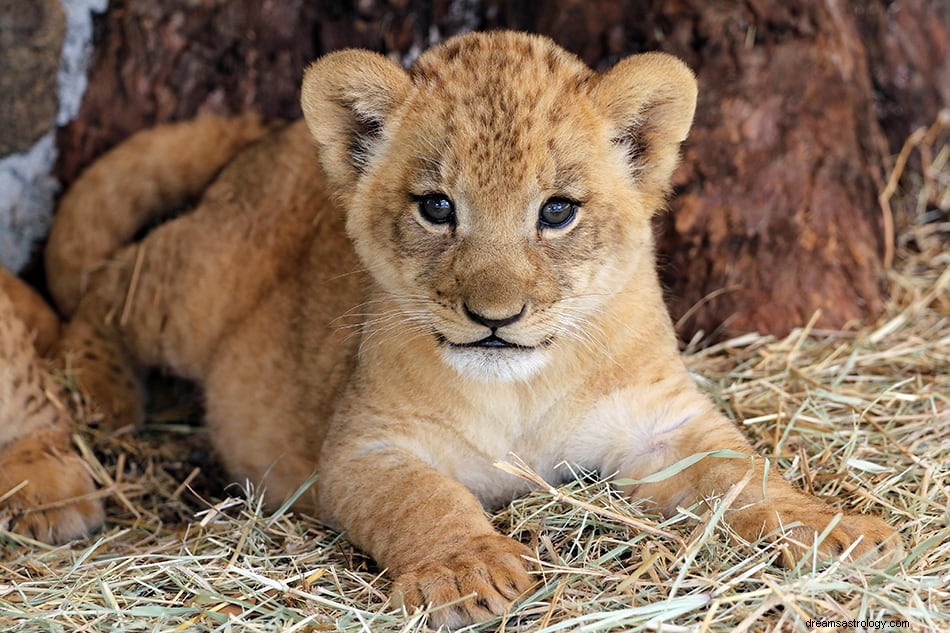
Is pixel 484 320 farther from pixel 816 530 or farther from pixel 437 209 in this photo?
pixel 816 530

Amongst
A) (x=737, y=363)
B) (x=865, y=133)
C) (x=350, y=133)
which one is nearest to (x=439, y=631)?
(x=350, y=133)

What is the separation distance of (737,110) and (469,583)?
2.34m

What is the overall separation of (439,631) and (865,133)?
2.93m

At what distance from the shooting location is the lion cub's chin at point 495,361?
2.93 m

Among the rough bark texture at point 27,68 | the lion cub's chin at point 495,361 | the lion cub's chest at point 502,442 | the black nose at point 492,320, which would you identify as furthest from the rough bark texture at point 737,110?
the black nose at point 492,320

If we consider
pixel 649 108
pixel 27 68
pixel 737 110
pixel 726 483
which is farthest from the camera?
pixel 27 68

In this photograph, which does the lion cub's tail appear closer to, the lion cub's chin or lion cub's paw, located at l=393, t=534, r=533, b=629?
the lion cub's chin

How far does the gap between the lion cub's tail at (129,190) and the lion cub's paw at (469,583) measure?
249 centimetres

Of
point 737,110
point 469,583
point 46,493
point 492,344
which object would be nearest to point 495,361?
point 492,344

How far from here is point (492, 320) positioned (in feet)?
9.24

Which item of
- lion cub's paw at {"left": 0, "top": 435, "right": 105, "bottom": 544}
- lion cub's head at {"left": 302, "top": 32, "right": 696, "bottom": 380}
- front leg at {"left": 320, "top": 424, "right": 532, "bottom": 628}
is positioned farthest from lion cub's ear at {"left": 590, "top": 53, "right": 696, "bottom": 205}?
lion cub's paw at {"left": 0, "top": 435, "right": 105, "bottom": 544}

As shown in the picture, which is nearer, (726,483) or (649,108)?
(726,483)

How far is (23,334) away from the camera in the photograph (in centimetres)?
411

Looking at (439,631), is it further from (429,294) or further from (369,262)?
(369,262)
